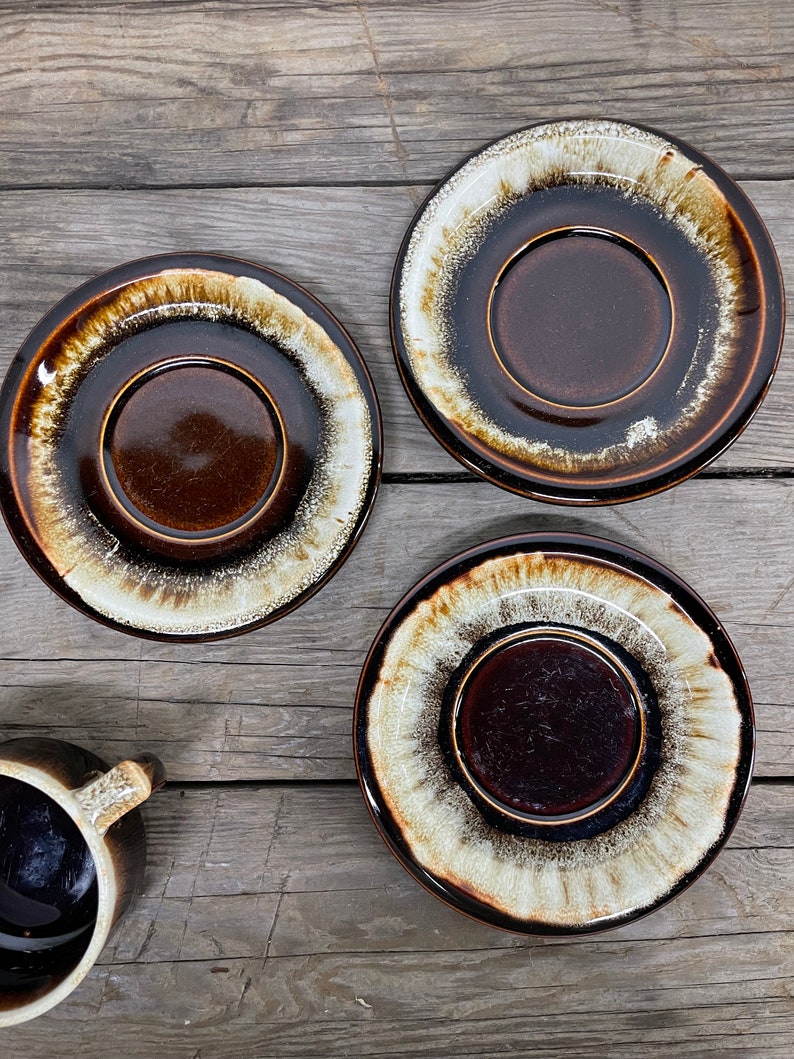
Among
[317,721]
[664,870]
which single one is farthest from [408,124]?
[664,870]

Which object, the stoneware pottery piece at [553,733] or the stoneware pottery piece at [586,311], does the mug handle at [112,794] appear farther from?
the stoneware pottery piece at [586,311]

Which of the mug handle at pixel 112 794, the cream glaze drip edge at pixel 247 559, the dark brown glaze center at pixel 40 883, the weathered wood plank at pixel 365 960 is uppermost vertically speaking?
the cream glaze drip edge at pixel 247 559

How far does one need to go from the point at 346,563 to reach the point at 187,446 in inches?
10.8

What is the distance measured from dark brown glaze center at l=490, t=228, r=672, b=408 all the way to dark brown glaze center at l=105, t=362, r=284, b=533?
0.36 metres

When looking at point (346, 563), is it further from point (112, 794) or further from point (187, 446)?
point (112, 794)

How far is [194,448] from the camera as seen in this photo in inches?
38.7

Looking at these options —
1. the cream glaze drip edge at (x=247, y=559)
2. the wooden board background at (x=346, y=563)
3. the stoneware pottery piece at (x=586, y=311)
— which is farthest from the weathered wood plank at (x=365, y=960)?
the stoneware pottery piece at (x=586, y=311)

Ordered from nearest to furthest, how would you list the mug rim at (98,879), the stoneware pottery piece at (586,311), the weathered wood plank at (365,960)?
the mug rim at (98,879)
the stoneware pottery piece at (586,311)
the weathered wood plank at (365,960)

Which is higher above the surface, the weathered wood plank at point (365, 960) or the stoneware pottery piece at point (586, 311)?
the stoneware pottery piece at point (586, 311)

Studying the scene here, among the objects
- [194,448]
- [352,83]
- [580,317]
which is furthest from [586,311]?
[194,448]

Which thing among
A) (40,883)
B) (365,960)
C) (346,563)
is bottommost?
(365,960)

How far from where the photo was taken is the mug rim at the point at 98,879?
0.80 m

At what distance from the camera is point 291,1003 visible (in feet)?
3.42

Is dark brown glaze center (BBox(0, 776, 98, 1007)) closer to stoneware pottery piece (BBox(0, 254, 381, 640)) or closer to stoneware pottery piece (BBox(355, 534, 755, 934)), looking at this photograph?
stoneware pottery piece (BBox(0, 254, 381, 640))
